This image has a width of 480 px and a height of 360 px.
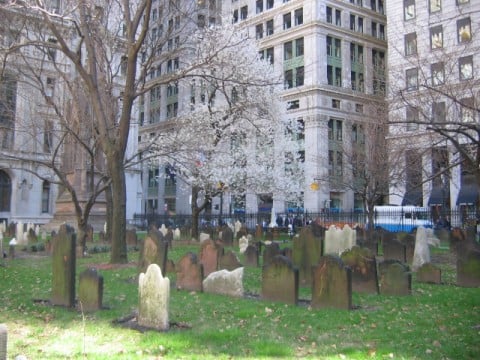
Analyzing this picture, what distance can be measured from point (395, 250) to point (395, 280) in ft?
18.8

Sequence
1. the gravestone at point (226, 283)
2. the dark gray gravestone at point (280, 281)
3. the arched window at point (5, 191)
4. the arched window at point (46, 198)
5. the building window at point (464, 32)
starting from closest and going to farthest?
the dark gray gravestone at point (280, 281) → the gravestone at point (226, 283) → the building window at point (464, 32) → the arched window at point (5, 191) → the arched window at point (46, 198)

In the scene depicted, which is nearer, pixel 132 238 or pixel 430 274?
pixel 430 274

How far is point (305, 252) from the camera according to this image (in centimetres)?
1187

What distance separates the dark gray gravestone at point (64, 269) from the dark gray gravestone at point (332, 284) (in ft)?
13.6

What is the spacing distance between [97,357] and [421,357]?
367cm

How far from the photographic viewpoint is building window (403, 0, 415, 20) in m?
42.7

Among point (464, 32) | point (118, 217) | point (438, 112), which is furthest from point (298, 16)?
point (118, 217)

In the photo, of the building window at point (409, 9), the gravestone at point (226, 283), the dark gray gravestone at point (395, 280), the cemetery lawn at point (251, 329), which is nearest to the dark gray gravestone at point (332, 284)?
the cemetery lawn at point (251, 329)

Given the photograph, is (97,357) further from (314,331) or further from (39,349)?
(314,331)

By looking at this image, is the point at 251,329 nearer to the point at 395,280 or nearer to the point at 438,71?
the point at 395,280

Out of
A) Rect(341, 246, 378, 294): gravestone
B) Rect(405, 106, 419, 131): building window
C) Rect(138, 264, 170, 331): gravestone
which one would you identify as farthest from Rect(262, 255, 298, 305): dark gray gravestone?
Rect(405, 106, 419, 131): building window

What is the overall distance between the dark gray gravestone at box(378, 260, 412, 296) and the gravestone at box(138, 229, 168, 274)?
14.7 feet

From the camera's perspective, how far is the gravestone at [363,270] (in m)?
10.1

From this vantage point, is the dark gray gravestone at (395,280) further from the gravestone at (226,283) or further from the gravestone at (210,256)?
the gravestone at (210,256)
